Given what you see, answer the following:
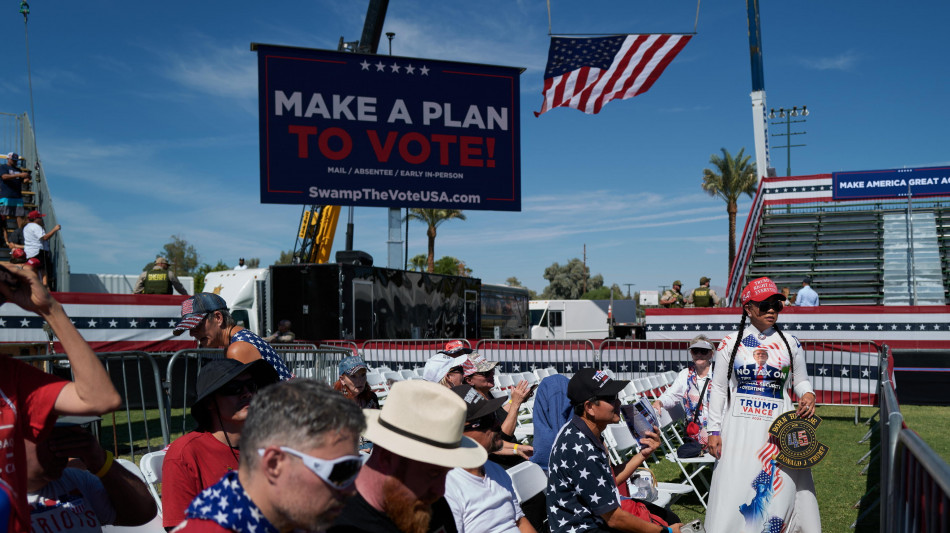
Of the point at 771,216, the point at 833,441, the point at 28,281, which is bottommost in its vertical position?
the point at 833,441

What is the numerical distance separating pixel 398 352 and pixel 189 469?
38.6 feet

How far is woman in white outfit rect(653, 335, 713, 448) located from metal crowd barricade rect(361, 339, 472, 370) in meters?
7.30

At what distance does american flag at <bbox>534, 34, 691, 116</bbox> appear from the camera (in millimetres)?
15891

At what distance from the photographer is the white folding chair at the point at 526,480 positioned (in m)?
3.90

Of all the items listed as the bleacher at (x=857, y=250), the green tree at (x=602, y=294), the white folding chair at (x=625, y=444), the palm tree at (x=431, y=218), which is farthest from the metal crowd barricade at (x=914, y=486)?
the green tree at (x=602, y=294)

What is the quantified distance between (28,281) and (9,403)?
1.05 feet

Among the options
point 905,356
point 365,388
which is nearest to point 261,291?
point 365,388

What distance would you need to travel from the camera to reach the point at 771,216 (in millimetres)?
27234

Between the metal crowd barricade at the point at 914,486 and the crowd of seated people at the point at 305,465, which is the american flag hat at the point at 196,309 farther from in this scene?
the metal crowd barricade at the point at 914,486

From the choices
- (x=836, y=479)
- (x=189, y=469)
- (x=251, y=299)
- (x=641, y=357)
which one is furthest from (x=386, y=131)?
(x=189, y=469)

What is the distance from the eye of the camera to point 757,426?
15.4ft

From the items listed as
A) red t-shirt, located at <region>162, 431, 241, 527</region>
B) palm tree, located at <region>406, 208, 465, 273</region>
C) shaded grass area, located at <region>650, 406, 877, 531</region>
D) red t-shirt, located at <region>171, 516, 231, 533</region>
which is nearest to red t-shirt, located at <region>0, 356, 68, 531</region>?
red t-shirt, located at <region>171, 516, 231, 533</region>

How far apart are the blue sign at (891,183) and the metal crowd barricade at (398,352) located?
741 inches

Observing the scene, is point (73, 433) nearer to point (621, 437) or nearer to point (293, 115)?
point (621, 437)
